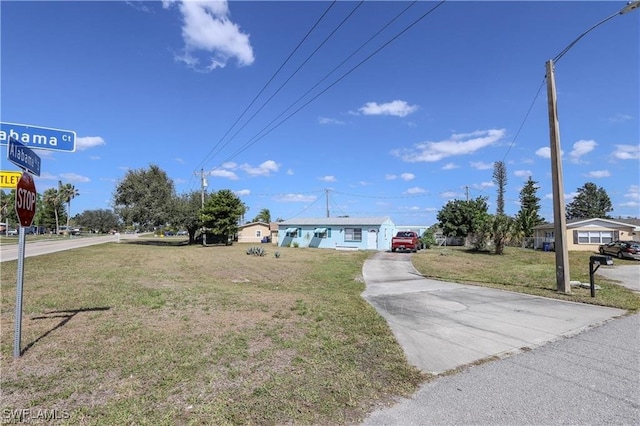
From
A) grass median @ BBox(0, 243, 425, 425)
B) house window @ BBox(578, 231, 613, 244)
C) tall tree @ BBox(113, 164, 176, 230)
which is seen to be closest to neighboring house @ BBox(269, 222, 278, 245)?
tall tree @ BBox(113, 164, 176, 230)

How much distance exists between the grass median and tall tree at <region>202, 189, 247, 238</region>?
3215 cm

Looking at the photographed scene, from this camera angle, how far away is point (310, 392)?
3619 mm

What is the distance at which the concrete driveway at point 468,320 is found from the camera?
5.08 m

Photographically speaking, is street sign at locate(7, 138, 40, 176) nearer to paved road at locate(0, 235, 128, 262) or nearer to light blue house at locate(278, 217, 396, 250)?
paved road at locate(0, 235, 128, 262)

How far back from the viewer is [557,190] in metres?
11.0

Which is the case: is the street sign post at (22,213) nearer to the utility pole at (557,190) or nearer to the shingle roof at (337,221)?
the utility pole at (557,190)

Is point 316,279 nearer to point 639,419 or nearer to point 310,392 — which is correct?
point 310,392

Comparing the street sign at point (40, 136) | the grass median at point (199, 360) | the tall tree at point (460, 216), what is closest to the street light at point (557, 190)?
the grass median at point (199, 360)

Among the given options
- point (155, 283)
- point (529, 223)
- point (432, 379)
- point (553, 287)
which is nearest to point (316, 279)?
point (155, 283)

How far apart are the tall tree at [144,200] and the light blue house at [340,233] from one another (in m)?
14.2

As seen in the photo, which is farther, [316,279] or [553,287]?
[316,279]

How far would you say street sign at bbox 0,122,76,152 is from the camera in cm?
466

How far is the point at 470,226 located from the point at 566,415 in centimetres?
4482

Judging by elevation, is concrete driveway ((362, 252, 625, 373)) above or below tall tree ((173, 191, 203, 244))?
below
